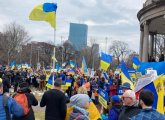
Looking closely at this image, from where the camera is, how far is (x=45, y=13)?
1447 centimetres

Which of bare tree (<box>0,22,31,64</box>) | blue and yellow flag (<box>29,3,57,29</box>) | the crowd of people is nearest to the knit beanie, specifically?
the crowd of people

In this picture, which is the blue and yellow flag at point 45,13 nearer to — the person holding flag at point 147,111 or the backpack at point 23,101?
the backpack at point 23,101

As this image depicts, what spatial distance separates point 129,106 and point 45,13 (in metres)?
8.68

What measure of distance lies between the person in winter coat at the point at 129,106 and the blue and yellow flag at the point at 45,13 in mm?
8005

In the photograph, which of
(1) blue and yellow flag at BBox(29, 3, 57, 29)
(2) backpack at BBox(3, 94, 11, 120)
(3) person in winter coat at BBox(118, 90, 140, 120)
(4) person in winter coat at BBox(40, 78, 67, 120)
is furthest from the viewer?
(1) blue and yellow flag at BBox(29, 3, 57, 29)

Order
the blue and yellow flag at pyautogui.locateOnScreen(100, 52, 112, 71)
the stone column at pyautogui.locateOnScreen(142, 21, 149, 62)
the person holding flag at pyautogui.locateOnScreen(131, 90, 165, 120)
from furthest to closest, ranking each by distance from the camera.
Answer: the stone column at pyautogui.locateOnScreen(142, 21, 149, 62) → the blue and yellow flag at pyautogui.locateOnScreen(100, 52, 112, 71) → the person holding flag at pyautogui.locateOnScreen(131, 90, 165, 120)

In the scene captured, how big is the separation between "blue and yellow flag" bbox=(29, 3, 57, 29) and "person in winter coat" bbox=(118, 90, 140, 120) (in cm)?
800

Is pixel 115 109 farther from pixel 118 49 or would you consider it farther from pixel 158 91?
pixel 118 49

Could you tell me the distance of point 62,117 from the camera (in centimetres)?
836

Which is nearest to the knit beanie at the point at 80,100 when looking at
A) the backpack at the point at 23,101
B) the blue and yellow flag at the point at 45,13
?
the backpack at the point at 23,101

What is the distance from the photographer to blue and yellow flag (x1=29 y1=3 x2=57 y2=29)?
1424 centimetres

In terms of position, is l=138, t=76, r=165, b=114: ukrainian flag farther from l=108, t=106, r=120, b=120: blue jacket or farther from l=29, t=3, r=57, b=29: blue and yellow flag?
l=29, t=3, r=57, b=29: blue and yellow flag

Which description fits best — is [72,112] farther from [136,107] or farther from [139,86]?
[139,86]

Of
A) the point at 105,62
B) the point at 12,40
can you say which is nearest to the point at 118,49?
the point at 12,40
